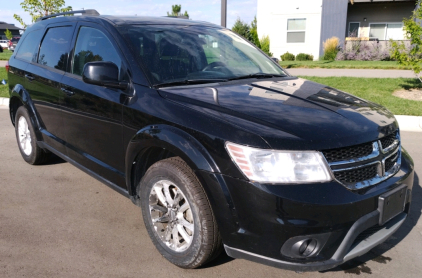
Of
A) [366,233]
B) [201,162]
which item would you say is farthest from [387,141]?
[201,162]

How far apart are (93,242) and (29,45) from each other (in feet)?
9.67

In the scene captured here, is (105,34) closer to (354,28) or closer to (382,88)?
(382,88)

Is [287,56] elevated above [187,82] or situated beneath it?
situated beneath

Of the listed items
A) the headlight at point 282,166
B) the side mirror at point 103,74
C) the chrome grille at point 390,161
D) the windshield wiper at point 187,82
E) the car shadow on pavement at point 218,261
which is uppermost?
the side mirror at point 103,74

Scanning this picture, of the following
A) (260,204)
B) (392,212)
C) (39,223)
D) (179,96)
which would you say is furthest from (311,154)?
(39,223)

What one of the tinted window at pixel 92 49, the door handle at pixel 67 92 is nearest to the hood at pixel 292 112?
the tinted window at pixel 92 49

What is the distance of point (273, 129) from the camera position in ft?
7.97

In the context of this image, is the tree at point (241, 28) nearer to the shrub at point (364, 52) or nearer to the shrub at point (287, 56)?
the shrub at point (287, 56)

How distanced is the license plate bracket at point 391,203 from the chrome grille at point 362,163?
107 millimetres

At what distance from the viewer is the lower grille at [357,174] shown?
2.42m

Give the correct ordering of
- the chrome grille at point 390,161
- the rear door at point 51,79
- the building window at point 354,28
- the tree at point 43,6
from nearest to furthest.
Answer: the chrome grille at point 390,161 < the rear door at point 51,79 < the tree at point 43,6 < the building window at point 354,28

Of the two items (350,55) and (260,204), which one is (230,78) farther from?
(350,55)

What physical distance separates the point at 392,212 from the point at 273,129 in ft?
3.31

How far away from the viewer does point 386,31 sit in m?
24.7
